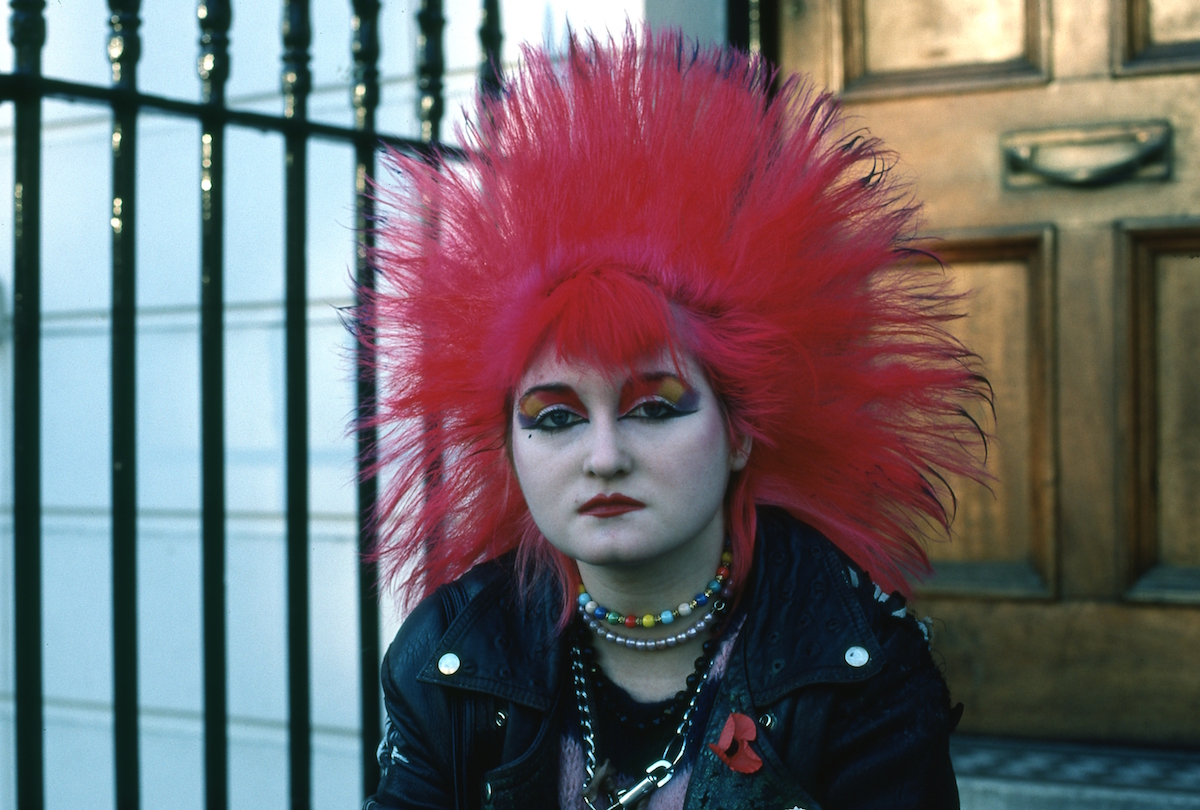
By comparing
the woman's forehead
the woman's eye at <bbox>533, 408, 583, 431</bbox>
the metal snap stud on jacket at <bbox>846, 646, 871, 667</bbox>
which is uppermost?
the woman's forehead

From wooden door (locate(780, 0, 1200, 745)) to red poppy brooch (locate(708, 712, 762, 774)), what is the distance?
1108mm

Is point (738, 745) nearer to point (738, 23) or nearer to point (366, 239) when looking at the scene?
point (366, 239)

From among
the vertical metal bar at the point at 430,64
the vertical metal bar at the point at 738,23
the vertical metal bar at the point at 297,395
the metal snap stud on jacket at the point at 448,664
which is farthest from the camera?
the vertical metal bar at the point at 738,23

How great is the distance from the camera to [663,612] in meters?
1.27

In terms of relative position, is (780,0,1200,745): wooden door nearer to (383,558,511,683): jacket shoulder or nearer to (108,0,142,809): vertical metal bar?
(383,558,511,683): jacket shoulder

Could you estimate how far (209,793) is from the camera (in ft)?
5.63

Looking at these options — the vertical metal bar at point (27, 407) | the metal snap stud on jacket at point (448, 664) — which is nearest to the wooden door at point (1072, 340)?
the metal snap stud on jacket at point (448, 664)

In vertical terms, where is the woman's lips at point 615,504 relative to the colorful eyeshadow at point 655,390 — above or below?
below

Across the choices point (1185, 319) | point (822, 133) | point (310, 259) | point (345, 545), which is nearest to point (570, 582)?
point (822, 133)

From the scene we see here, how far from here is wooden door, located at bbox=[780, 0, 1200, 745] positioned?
2049mm

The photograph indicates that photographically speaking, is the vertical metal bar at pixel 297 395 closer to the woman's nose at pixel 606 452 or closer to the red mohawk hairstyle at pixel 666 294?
the red mohawk hairstyle at pixel 666 294

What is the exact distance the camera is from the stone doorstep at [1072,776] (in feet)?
6.07

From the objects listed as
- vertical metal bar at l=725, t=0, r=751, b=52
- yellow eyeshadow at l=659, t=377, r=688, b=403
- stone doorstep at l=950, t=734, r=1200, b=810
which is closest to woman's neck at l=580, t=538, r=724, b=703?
yellow eyeshadow at l=659, t=377, r=688, b=403

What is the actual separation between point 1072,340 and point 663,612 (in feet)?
4.03
